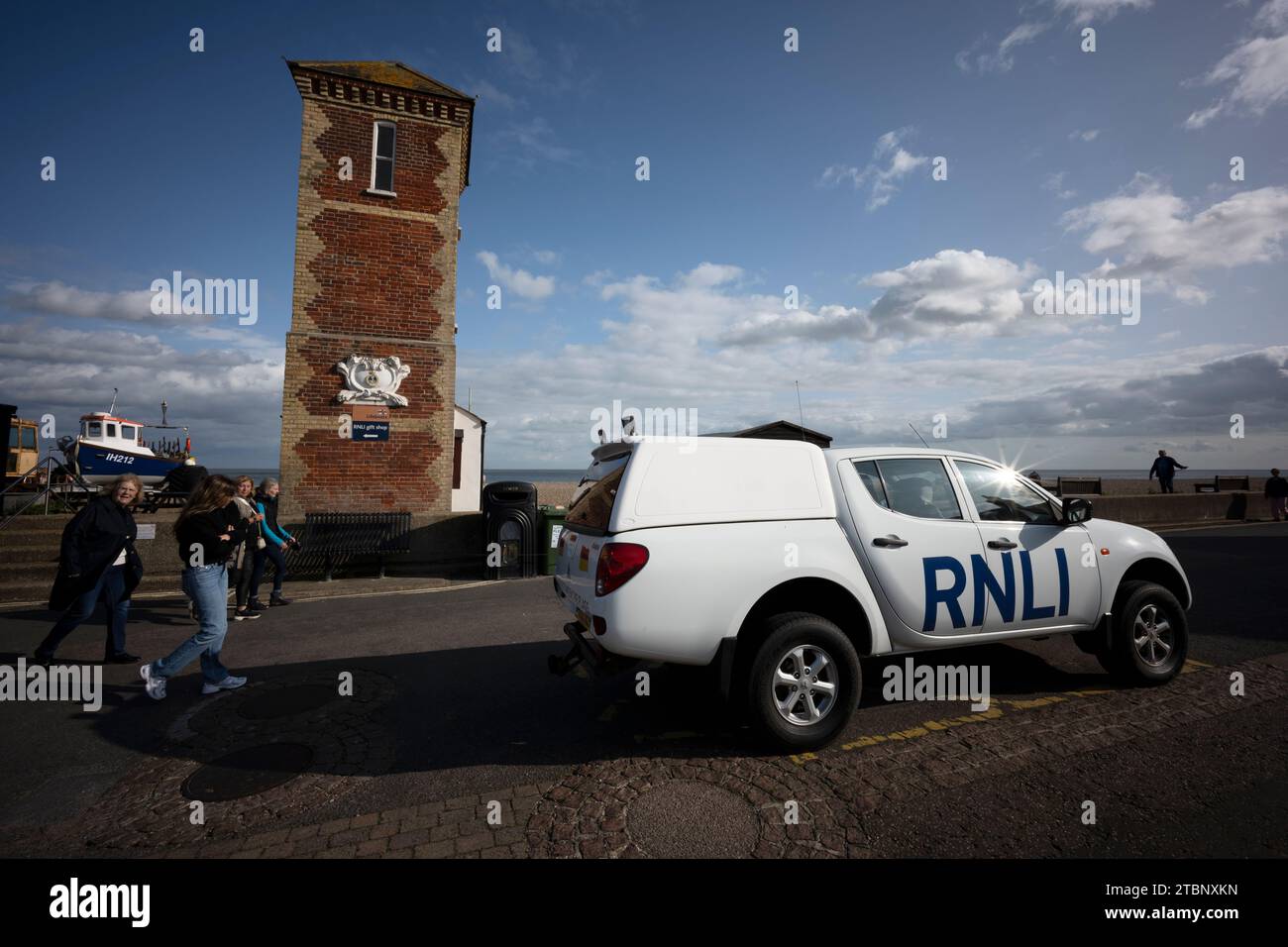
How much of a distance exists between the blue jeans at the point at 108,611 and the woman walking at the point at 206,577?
141cm

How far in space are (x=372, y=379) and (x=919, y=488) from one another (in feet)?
36.8

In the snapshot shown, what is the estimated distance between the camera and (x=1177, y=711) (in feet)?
13.2

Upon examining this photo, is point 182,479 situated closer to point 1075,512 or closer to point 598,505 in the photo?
point 598,505

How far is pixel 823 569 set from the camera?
3.61 m

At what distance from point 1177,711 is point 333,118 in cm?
1610

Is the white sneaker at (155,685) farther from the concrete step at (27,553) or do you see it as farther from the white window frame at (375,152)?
the white window frame at (375,152)

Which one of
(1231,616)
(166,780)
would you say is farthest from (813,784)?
(1231,616)

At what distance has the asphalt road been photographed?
3.07 metres

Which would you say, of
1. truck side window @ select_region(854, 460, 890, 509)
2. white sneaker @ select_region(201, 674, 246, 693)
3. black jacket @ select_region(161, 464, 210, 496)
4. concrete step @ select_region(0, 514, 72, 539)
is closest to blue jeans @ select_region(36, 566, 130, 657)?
white sneaker @ select_region(201, 674, 246, 693)

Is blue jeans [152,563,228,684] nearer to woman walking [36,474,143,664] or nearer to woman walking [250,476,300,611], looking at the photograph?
woman walking [36,474,143,664]

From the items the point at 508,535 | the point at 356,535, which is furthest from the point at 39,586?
the point at 508,535

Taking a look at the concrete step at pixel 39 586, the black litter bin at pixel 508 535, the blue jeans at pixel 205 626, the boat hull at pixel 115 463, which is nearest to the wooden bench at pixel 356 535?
the black litter bin at pixel 508 535

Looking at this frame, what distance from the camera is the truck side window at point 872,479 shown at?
398 centimetres

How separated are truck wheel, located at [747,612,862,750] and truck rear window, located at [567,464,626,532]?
3.93 feet
